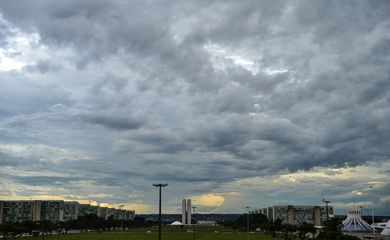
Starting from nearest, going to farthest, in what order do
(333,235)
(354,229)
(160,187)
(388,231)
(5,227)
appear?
(160,187), (333,235), (5,227), (388,231), (354,229)

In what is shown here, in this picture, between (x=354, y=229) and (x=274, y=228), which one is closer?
(x=274, y=228)

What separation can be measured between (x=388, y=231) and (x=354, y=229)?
1288 inches

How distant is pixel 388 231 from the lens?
159250 mm

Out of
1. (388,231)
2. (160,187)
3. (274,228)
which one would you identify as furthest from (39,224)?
(388,231)

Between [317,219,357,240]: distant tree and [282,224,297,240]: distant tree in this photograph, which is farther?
[282,224,297,240]: distant tree

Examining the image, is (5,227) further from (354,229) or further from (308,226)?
(354,229)

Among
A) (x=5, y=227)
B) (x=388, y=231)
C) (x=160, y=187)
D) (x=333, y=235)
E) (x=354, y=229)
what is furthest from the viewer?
(x=354, y=229)

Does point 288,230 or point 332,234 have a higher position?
point 332,234

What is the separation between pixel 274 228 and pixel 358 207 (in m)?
54.1

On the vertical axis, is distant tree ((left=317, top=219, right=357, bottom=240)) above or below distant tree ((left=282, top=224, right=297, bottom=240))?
above

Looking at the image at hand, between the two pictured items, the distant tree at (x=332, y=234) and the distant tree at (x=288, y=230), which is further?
the distant tree at (x=288, y=230)

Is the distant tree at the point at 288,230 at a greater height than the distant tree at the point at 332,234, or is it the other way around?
the distant tree at the point at 332,234

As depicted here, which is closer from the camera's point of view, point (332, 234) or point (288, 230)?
point (332, 234)

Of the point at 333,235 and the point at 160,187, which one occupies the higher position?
the point at 160,187
